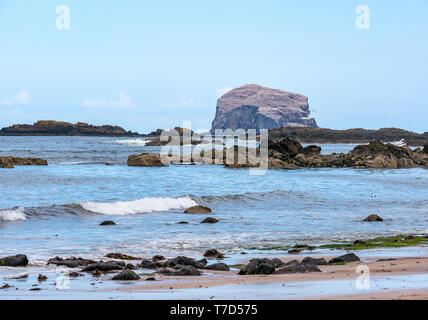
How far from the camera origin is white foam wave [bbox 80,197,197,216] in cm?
2408

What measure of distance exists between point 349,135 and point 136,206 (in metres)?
156

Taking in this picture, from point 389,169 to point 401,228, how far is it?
37626mm

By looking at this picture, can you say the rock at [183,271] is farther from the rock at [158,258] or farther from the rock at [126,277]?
the rock at [158,258]

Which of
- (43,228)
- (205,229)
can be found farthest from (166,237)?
(43,228)

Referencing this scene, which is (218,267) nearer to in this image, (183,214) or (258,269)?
(258,269)

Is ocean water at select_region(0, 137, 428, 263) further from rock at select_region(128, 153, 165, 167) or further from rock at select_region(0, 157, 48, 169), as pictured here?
rock at select_region(128, 153, 165, 167)

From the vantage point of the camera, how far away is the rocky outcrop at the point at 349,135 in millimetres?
163625

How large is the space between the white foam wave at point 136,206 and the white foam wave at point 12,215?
3.10m

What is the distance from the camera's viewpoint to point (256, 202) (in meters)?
28.5

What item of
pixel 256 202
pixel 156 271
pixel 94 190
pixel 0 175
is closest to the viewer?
pixel 156 271
